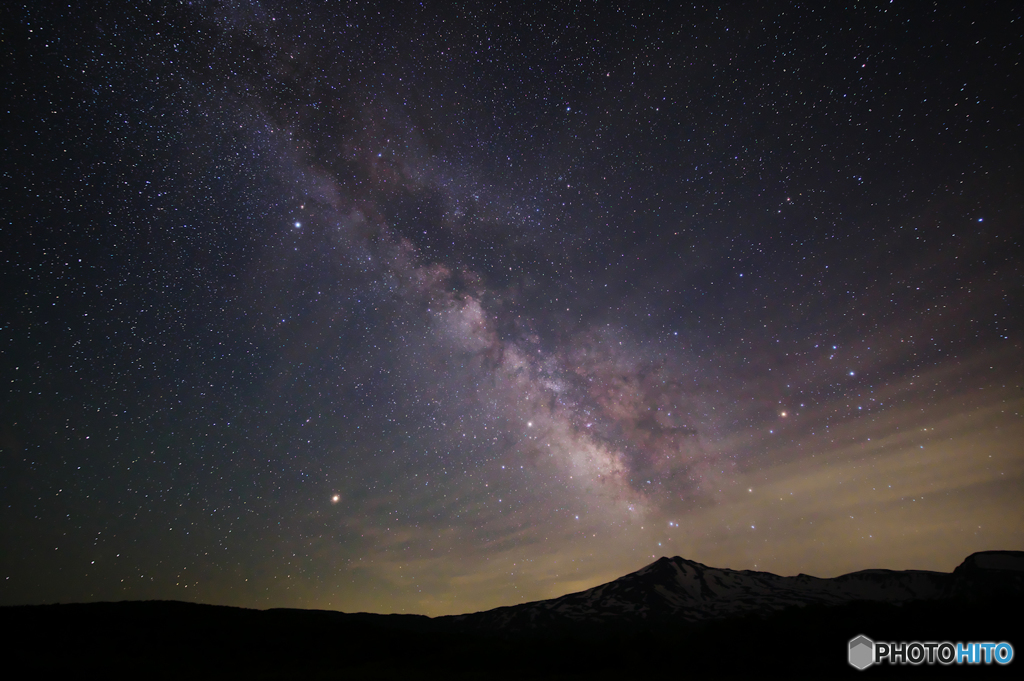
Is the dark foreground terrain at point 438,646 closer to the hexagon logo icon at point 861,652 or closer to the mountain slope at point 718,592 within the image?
the hexagon logo icon at point 861,652

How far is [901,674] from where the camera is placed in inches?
1186

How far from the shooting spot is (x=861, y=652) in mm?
34812

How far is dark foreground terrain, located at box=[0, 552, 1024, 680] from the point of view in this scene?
3703 cm

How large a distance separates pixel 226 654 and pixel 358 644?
13.8 metres

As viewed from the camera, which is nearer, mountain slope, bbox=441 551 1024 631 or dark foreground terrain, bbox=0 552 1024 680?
dark foreground terrain, bbox=0 552 1024 680

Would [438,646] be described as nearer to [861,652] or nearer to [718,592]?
[861,652]

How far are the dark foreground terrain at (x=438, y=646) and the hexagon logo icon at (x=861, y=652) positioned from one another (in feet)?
2.40

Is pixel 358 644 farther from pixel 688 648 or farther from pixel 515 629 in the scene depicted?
pixel 515 629

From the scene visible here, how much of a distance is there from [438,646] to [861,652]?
44.6 m

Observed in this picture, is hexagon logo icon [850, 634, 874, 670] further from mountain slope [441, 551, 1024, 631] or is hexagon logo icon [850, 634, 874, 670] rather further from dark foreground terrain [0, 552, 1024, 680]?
mountain slope [441, 551, 1024, 631]

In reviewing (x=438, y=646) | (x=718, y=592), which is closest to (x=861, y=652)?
(x=438, y=646)

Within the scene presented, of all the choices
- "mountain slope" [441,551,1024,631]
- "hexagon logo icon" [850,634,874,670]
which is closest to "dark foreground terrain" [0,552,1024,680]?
"hexagon logo icon" [850,634,874,670]

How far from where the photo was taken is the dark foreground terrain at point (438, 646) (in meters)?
37.0

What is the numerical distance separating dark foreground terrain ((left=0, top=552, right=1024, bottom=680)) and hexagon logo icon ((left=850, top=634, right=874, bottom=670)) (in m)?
0.73
